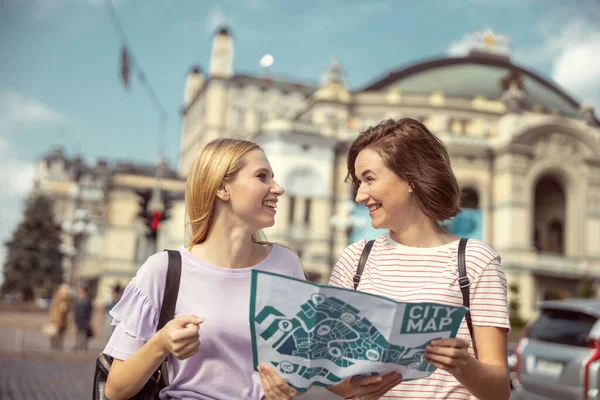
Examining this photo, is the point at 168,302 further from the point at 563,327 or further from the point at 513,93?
the point at 513,93

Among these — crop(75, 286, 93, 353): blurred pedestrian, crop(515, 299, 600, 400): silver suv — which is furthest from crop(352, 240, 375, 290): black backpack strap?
crop(75, 286, 93, 353): blurred pedestrian

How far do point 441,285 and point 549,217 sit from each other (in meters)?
48.3

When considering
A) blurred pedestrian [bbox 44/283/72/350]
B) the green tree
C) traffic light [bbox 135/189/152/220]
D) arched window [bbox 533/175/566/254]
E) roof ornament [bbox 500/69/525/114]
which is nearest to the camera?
traffic light [bbox 135/189/152/220]

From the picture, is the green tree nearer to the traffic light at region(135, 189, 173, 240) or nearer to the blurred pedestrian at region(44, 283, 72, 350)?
the blurred pedestrian at region(44, 283, 72, 350)

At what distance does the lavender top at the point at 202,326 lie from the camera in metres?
2.38

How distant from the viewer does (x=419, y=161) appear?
2564 millimetres

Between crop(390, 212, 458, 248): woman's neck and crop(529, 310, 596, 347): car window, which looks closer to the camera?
crop(390, 212, 458, 248): woman's neck

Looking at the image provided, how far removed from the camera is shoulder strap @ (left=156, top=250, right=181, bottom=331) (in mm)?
2408

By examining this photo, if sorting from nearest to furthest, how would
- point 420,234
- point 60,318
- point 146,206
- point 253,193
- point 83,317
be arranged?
point 253,193 → point 420,234 → point 146,206 → point 83,317 → point 60,318

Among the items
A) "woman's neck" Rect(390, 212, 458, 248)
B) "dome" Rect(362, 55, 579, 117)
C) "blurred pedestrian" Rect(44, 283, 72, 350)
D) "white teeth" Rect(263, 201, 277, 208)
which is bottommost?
"blurred pedestrian" Rect(44, 283, 72, 350)

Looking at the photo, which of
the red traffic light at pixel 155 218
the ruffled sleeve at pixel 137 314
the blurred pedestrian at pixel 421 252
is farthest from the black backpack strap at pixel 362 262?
the red traffic light at pixel 155 218

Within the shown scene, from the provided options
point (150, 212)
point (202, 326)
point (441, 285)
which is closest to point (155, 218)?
point (150, 212)

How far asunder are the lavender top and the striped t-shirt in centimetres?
52

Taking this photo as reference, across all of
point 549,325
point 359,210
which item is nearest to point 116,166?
point 359,210
